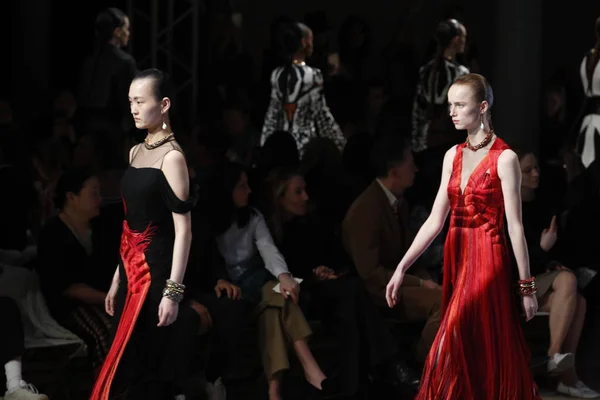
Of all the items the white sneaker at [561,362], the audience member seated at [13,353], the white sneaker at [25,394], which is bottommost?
the white sneaker at [561,362]

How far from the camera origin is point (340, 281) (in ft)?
23.7

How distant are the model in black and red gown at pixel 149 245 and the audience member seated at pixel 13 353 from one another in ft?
3.45

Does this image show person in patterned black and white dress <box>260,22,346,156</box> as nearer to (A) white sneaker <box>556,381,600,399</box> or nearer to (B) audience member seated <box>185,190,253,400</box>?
(B) audience member seated <box>185,190,253,400</box>

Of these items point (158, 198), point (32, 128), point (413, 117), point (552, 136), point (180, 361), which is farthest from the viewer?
point (552, 136)

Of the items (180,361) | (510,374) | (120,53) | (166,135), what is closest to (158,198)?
(166,135)

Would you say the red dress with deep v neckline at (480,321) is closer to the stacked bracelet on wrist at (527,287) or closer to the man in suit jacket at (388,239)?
→ the stacked bracelet on wrist at (527,287)

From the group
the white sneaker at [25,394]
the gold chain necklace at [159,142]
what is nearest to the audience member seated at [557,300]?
the white sneaker at [25,394]

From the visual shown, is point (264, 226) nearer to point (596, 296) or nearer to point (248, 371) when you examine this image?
point (248, 371)

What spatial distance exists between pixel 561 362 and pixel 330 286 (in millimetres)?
1252

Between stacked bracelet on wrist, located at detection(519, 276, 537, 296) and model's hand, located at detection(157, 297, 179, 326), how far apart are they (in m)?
1.39

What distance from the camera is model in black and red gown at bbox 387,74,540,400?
5648 mm

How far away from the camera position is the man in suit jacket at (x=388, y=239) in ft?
24.3

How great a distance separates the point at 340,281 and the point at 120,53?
2.92 meters

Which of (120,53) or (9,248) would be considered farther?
(120,53)
